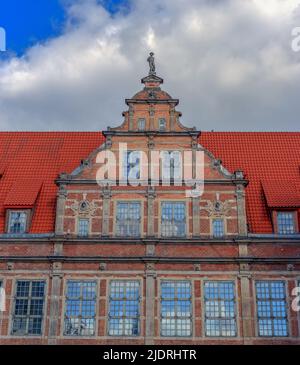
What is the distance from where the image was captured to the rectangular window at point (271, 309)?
2375cm

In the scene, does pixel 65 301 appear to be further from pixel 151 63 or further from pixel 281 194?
pixel 151 63

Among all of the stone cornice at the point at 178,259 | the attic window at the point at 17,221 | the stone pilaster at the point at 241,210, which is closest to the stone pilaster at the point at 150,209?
the stone cornice at the point at 178,259

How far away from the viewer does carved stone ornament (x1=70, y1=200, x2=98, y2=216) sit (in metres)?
25.6

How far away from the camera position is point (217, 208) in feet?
83.6

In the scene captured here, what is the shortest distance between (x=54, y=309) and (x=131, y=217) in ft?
16.6

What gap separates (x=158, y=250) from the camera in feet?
81.5

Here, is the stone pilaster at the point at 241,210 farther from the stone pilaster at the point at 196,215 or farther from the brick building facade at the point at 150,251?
the stone pilaster at the point at 196,215

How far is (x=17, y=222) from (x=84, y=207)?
10.2 feet

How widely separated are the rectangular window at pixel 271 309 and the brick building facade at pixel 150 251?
1.6 inches

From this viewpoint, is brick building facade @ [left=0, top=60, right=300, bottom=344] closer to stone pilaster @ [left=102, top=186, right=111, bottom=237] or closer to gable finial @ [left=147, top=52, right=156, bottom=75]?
stone pilaster @ [left=102, top=186, right=111, bottom=237]

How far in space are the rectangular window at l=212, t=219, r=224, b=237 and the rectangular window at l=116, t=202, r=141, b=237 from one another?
10.6 ft
